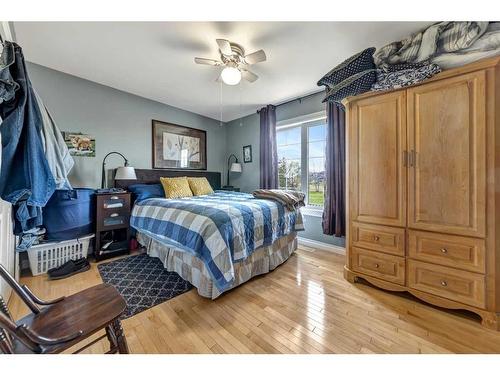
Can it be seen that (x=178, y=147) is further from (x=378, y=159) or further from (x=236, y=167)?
(x=378, y=159)

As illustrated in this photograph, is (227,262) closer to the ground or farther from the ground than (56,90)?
closer to the ground

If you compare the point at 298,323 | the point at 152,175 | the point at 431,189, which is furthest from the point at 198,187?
the point at 431,189

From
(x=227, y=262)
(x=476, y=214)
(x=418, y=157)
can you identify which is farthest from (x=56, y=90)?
(x=476, y=214)

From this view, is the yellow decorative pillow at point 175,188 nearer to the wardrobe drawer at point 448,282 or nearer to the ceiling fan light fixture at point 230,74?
the ceiling fan light fixture at point 230,74

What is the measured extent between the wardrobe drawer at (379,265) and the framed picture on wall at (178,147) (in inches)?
126

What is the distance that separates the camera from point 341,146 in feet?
8.90

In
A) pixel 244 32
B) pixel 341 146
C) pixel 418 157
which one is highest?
pixel 244 32

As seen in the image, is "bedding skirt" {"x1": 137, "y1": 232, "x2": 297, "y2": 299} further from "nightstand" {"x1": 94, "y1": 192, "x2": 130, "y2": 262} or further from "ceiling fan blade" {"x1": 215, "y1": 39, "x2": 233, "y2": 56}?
"ceiling fan blade" {"x1": 215, "y1": 39, "x2": 233, "y2": 56}

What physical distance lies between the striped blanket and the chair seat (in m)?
0.70

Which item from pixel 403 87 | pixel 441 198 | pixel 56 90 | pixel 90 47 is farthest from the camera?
pixel 56 90

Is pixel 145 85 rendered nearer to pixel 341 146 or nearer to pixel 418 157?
pixel 341 146

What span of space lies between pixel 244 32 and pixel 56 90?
252cm

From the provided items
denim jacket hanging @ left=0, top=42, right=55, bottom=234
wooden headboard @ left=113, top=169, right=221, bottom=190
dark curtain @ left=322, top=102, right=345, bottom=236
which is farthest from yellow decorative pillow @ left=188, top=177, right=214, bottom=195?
denim jacket hanging @ left=0, top=42, right=55, bottom=234

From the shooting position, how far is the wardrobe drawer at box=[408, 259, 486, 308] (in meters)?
1.40
